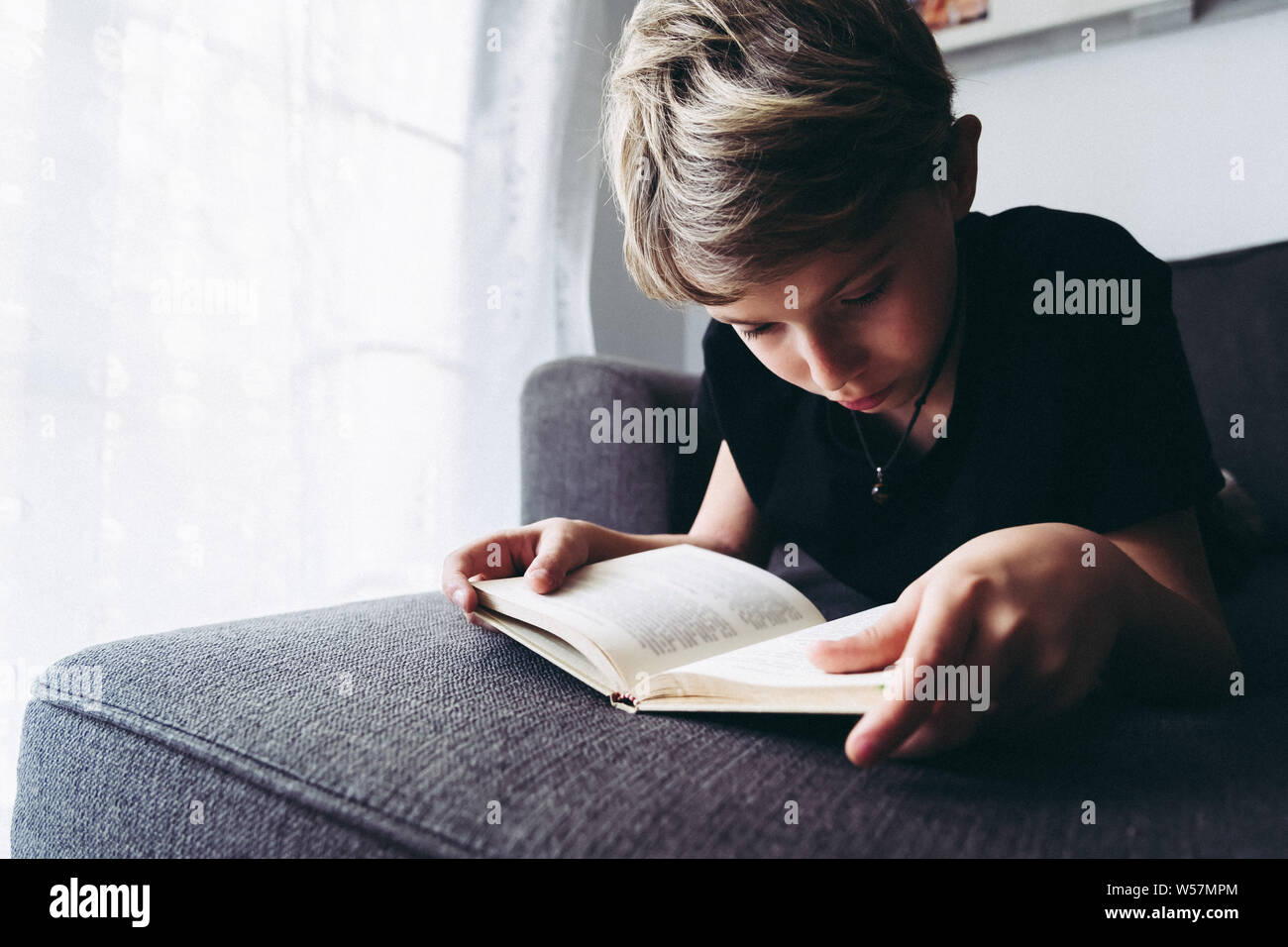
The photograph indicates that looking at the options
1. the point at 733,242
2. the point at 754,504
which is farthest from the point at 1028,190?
the point at 733,242

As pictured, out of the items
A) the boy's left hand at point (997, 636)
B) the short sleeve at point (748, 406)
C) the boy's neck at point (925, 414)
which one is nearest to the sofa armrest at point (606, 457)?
the short sleeve at point (748, 406)

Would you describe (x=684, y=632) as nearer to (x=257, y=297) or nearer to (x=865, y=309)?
(x=865, y=309)

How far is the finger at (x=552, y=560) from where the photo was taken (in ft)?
1.94

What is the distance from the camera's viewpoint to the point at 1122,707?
20.6 inches

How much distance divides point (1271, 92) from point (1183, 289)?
54cm

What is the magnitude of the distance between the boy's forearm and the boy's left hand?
0.02 m

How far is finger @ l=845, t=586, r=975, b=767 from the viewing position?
0.37m

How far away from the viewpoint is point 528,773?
1.34ft

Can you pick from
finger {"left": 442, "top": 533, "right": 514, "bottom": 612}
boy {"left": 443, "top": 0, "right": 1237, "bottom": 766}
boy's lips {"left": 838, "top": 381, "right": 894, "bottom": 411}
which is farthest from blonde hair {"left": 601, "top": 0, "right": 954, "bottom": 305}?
finger {"left": 442, "top": 533, "right": 514, "bottom": 612}

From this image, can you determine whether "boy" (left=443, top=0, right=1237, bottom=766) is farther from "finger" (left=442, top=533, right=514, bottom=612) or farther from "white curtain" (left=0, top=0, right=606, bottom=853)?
"white curtain" (left=0, top=0, right=606, bottom=853)

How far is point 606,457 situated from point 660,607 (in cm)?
55

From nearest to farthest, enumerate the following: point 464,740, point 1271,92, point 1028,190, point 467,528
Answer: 1. point 464,740
2. point 1271,92
3. point 467,528
4. point 1028,190

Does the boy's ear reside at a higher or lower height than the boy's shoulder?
higher
